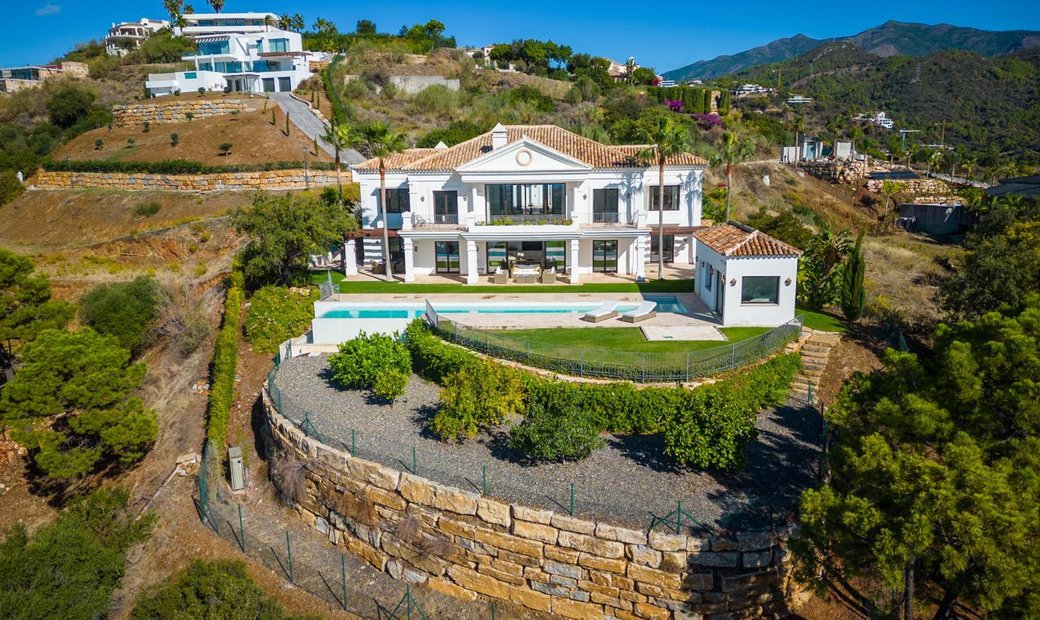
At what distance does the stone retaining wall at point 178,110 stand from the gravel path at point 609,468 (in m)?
56.7

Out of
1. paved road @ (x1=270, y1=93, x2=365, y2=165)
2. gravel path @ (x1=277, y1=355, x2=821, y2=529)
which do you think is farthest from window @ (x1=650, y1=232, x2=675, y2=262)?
paved road @ (x1=270, y1=93, x2=365, y2=165)

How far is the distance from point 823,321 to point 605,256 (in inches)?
525

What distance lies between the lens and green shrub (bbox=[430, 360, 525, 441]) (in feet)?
63.9

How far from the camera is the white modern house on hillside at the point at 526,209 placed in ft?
115

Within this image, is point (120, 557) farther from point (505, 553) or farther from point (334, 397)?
point (505, 553)

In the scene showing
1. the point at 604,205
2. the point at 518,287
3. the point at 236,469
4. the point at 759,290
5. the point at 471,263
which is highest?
the point at 604,205

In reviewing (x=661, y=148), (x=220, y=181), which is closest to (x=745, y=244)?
(x=661, y=148)

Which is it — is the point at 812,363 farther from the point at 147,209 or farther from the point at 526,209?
the point at 147,209

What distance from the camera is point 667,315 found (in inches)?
1123

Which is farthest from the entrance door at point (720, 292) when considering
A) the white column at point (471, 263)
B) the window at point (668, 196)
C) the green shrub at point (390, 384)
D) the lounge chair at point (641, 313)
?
the green shrub at point (390, 384)

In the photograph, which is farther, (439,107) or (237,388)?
(439,107)

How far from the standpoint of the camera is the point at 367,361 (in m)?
23.0

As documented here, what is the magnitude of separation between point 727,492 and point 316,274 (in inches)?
1103

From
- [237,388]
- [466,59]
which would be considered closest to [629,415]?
[237,388]
